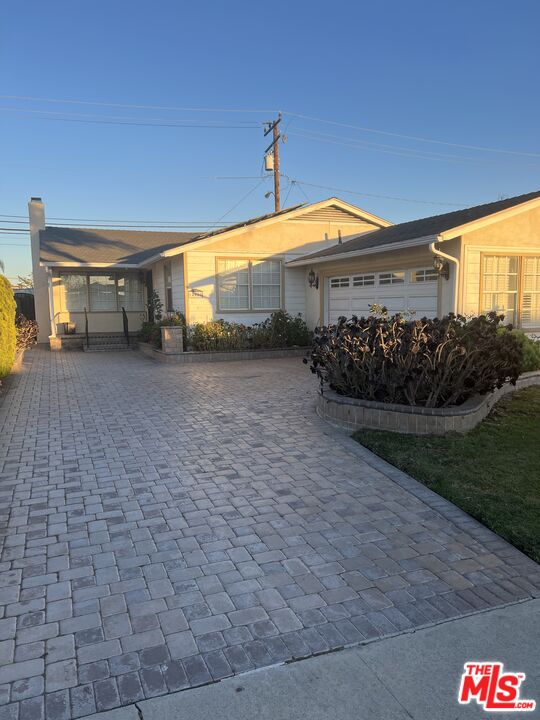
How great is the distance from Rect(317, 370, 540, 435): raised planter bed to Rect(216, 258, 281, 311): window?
28.7ft

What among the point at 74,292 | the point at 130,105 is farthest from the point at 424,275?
the point at 130,105

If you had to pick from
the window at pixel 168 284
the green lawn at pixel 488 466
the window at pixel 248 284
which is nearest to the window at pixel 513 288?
the green lawn at pixel 488 466

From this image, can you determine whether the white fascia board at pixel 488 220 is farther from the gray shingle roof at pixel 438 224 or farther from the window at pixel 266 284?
the window at pixel 266 284

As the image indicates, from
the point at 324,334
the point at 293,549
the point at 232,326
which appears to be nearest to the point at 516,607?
the point at 293,549

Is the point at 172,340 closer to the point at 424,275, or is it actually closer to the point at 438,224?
the point at 424,275

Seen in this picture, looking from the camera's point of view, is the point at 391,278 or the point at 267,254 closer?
the point at 391,278

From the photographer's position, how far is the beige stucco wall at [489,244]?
10.4 meters

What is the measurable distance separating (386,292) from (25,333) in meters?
13.2

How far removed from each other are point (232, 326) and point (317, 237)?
409 centimetres

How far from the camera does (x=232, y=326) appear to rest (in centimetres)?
1500

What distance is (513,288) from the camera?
36.4 feet

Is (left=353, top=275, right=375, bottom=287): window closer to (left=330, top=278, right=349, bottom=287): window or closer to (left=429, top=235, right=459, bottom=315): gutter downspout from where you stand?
(left=330, top=278, right=349, bottom=287): window

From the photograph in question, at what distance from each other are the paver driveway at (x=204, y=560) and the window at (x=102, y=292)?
13.6 meters

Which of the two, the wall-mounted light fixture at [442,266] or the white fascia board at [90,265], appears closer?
the wall-mounted light fixture at [442,266]
